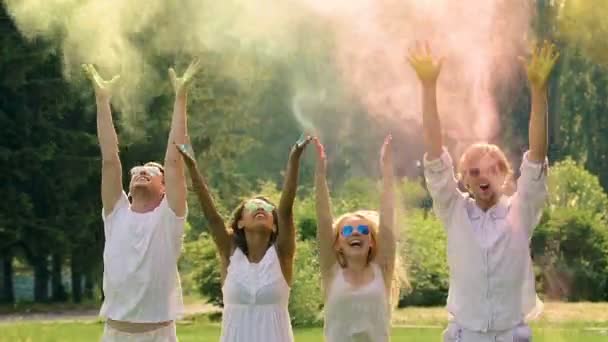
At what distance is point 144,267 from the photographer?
21.7 feet

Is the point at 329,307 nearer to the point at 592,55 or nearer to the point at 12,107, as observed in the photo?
the point at 592,55

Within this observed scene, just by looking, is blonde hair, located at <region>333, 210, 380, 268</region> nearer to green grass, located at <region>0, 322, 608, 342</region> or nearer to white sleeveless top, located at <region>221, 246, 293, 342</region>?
white sleeveless top, located at <region>221, 246, 293, 342</region>

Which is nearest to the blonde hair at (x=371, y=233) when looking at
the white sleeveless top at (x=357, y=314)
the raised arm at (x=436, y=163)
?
the white sleeveless top at (x=357, y=314)

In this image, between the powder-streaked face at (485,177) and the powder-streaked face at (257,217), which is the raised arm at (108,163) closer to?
the powder-streaked face at (257,217)

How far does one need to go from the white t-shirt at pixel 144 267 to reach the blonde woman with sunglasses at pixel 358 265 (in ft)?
2.69

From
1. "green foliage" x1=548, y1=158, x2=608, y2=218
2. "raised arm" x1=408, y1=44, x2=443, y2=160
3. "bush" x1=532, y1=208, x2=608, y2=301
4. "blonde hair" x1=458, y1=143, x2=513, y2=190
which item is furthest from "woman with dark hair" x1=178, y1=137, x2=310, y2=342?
"green foliage" x1=548, y1=158, x2=608, y2=218

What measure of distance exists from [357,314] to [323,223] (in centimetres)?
53

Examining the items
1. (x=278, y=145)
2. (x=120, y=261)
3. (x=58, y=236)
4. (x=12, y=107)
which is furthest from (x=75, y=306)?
(x=120, y=261)

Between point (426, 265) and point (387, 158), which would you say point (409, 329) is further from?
point (387, 158)

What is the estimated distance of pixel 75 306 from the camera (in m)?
25.2

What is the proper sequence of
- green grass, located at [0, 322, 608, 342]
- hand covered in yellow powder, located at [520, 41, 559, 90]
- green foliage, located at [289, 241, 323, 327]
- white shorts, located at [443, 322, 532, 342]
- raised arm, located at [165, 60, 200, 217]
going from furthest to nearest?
green foliage, located at [289, 241, 323, 327]
green grass, located at [0, 322, 608, 342]
raised arm, located at [165, 60, 200, 217]
hand covered in yellow powder, located at [520, 41, 559, 90]
white shorts, located at [443, 322, 532, 342]

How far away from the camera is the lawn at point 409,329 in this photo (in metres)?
15.1

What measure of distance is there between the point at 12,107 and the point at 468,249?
19.9 meters

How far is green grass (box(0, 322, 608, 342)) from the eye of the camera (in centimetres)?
1489
